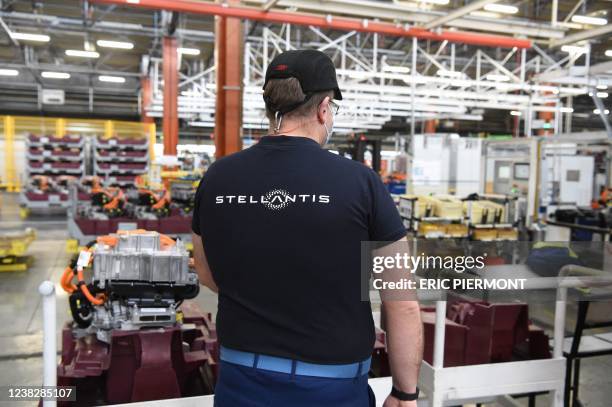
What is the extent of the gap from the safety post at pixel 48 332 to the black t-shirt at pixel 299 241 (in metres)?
1.01

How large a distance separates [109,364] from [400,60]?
16198 millimetres

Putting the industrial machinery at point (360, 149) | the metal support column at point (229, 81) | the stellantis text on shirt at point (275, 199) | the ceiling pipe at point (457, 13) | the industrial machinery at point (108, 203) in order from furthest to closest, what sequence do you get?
the industrial machinery at point (360, 149) → the metal support column at point (229, 81) → the industrial machinery at point (108, 203) → the ceiling pipe at point (457, 13) → the stellantis text on shirt at point (275, 199)

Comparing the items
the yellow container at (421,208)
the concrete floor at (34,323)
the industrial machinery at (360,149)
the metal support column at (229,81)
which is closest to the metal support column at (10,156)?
the concrete floor at (34,323)

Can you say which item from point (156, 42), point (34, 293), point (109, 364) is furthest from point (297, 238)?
point (156, 42)

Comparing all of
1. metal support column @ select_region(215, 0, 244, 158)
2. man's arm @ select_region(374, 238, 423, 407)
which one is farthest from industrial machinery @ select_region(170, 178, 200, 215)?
man's arm @ select_region(374, 238, 423, 407)

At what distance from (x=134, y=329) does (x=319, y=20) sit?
7.31 metres

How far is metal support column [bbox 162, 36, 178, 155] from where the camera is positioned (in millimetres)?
14125

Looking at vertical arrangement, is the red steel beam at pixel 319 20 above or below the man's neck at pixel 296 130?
above

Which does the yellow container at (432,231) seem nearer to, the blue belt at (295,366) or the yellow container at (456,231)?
the yellow container at (456,231)

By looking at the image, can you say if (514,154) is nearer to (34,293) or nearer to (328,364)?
(34,293)

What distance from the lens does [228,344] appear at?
1402mm

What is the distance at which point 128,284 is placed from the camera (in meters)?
3.14

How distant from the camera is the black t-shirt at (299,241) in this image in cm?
127

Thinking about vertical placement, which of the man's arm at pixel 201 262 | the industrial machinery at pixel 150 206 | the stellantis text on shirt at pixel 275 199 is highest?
the stellantis text on shirt at pixel 275 199
